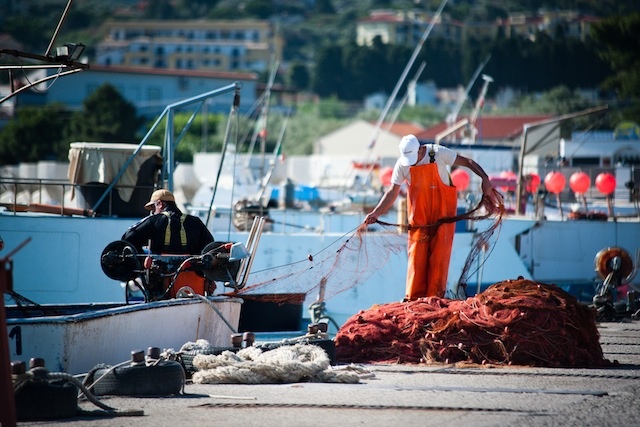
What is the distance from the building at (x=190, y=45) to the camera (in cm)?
12625

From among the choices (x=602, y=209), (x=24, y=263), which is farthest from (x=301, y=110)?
(x=24, y=263)

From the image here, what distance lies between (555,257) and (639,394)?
55.2ft

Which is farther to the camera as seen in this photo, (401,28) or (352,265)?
(401,28)

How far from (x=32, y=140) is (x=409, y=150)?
5037 centimetres

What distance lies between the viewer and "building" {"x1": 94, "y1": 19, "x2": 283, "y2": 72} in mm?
126250

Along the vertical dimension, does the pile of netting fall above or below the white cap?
below

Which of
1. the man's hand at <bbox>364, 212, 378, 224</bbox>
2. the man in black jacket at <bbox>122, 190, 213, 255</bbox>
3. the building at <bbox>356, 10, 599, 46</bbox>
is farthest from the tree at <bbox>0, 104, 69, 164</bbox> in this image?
the man's hand at <bbox>364, 212, 378, 224</bbox>

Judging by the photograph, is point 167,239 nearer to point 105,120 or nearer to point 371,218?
point 371,218

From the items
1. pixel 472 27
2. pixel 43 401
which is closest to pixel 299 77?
pixel 472 27

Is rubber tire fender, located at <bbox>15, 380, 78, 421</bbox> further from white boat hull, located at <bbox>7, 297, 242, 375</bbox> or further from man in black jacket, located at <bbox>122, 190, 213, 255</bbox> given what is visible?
man in black jacket, located at <bbox>122, 190, 213, 255</bbox>

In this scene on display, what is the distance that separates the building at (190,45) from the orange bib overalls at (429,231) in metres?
106

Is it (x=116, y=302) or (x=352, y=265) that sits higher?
(x=352, y=265)

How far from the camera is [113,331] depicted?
969cm

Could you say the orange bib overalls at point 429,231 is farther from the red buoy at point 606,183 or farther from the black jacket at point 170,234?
the red buoy at point 606,183
